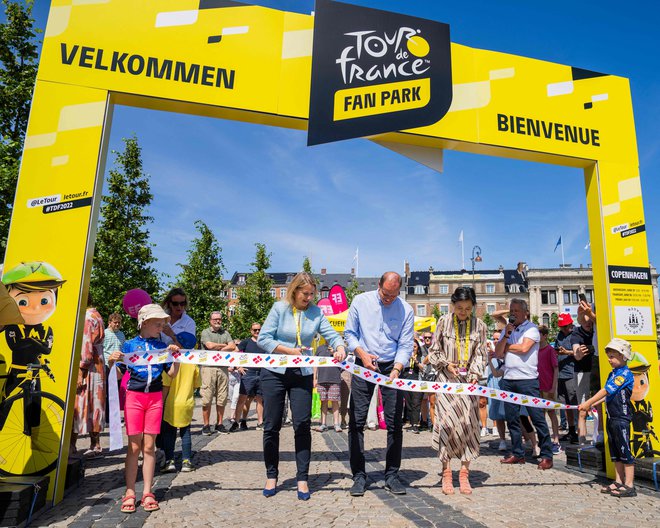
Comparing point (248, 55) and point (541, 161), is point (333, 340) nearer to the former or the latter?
point (248, 55)

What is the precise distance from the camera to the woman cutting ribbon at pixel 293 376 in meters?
4.64

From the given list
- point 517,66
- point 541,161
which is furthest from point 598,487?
point 517,66

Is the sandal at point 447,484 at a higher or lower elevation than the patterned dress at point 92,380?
lower

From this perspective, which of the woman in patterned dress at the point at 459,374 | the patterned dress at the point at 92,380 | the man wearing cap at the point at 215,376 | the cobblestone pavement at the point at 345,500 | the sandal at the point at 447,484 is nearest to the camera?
the cobblestone pavement at the point at 345,500

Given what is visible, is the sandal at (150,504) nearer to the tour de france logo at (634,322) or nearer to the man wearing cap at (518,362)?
the man wearing cap at (518,362)

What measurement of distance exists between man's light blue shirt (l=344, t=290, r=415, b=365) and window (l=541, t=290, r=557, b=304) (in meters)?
85.8

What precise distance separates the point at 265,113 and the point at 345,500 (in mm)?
4097

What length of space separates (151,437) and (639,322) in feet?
19.7

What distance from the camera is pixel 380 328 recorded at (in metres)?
5.09

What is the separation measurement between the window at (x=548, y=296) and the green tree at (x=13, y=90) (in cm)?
8422

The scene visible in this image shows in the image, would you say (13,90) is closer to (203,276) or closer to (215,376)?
(215,376)

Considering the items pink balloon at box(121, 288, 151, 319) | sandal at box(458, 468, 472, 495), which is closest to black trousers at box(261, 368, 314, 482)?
sandal at box(458, 468, 472, 495)

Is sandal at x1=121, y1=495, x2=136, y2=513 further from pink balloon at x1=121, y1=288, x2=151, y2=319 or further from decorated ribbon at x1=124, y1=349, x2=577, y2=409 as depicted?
pink balloon at x1=121, y1=288, x2=151, y2=319

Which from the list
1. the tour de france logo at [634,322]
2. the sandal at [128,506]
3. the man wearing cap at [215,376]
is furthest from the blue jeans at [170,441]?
the tour de france logo at [634,322]
